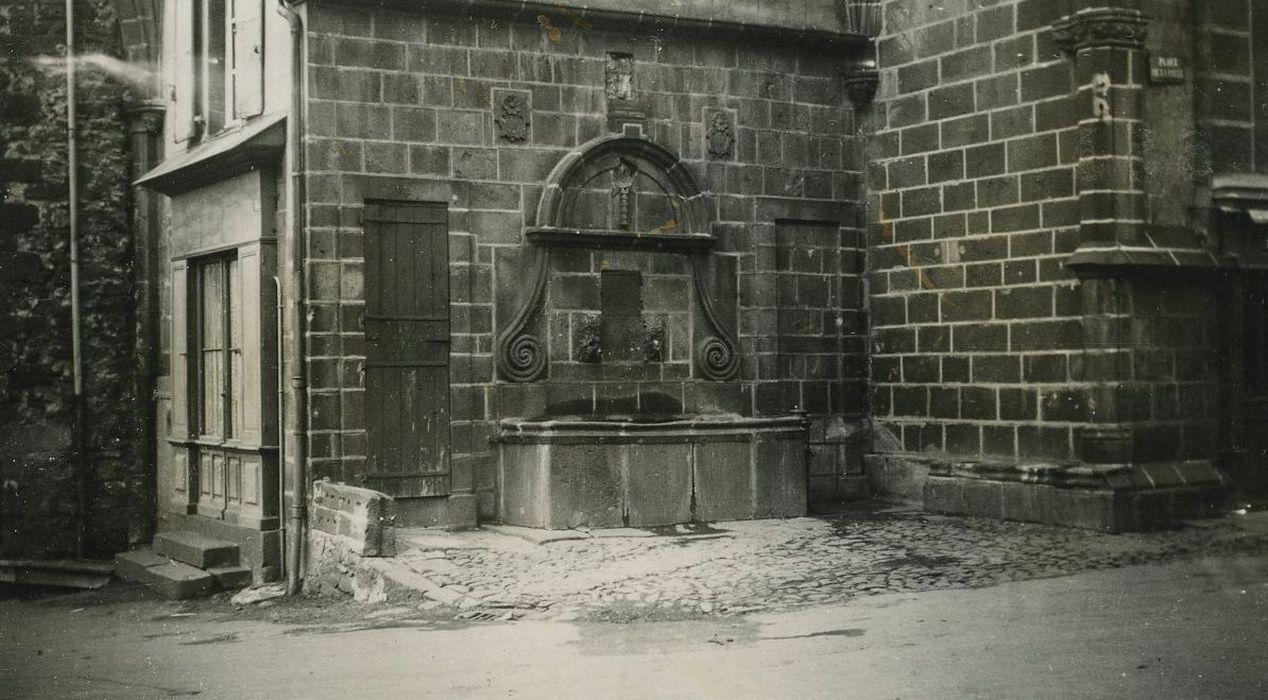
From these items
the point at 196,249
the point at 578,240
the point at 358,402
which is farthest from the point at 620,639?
the point at 196,249

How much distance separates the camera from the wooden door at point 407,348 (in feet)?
38.0

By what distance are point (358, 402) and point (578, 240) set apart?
2.47 m

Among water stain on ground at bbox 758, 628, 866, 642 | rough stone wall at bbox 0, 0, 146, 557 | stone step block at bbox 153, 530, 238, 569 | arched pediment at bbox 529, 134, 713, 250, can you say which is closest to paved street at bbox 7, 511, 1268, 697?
water stain on ground at bbox 758, 628, 866, 642

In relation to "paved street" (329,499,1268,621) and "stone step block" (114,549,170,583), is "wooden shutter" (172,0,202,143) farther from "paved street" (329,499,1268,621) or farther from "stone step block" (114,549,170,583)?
"paved street" (329,499,1268,621)

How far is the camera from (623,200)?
41.5 feet

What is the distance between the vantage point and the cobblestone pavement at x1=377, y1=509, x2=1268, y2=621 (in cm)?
868

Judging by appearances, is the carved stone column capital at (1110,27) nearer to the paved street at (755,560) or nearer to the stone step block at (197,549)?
the paved street at (755,560)

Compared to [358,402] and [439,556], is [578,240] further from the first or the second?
[439,556]

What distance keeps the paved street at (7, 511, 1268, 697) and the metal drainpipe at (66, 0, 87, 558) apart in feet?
11.5

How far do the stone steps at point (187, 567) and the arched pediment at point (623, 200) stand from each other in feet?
12.9

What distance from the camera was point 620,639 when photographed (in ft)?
25.1

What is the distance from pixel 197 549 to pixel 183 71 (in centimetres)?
490

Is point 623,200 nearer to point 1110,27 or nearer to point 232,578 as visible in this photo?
point 1110,27

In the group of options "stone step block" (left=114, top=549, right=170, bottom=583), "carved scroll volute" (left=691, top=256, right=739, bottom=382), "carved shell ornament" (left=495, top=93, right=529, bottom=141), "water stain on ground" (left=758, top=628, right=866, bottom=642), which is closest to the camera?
"water stain on ground" (left=758, top=628, right=866, bottom=642)
